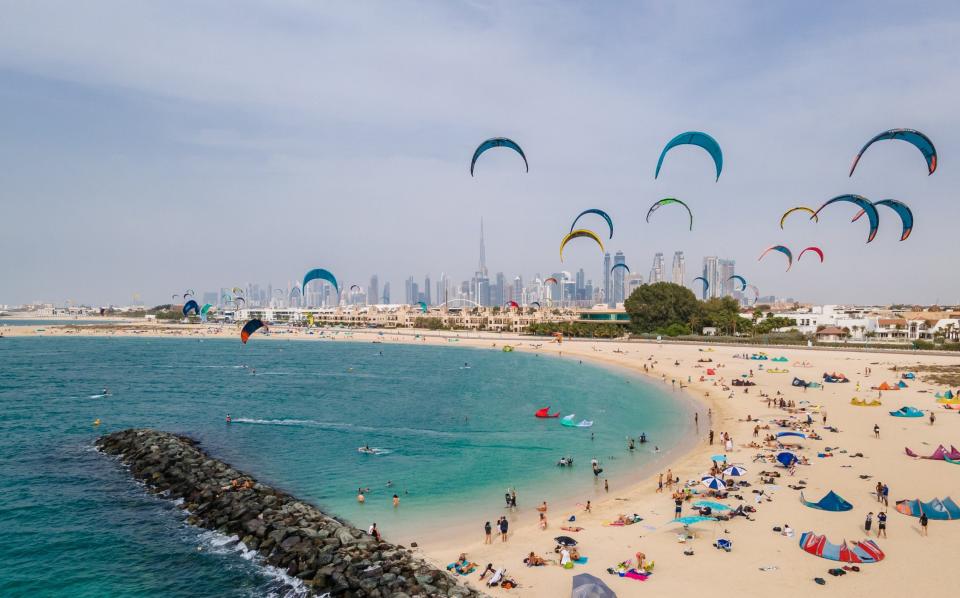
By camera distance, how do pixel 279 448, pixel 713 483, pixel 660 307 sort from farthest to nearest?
pixel 660 307
pixel 279 448
pixel 713 483

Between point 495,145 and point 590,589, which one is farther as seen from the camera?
point 495,145

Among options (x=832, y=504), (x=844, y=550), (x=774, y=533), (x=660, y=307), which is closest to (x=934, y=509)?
(x=832, y=504)

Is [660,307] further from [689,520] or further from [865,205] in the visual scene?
[689,520]

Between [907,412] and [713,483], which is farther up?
[907,412]

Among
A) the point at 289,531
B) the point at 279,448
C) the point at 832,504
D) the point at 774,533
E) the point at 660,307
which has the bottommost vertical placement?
the point at 279,448

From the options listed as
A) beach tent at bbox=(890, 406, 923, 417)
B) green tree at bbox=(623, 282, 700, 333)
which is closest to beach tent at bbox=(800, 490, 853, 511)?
beach tent at bbox=(890, 406, 923, 417)

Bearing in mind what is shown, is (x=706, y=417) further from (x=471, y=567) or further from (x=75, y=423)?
(x=75, y=423)

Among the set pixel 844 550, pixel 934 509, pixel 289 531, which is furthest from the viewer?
pixel 289 531
